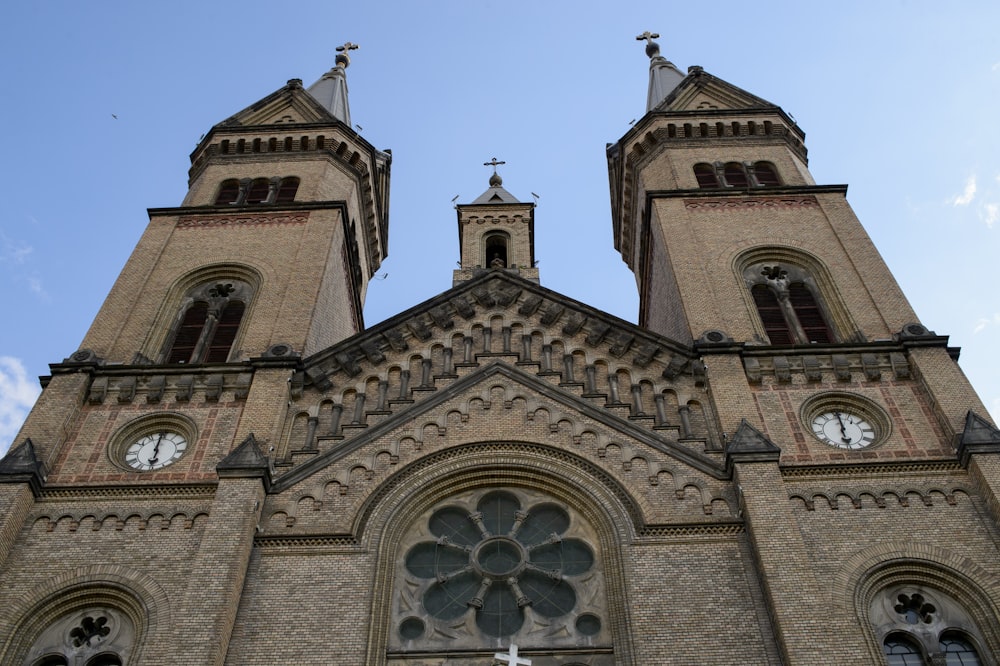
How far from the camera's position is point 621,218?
32.8 meters

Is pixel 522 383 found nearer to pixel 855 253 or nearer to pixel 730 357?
pixel 730 357

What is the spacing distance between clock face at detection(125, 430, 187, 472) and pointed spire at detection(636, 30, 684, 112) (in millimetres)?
19739

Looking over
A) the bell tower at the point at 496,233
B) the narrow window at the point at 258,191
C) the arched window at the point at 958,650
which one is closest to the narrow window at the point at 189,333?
the narrow window at the point at 258,191

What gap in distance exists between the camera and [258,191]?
28.4 m

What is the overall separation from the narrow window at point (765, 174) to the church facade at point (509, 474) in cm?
298

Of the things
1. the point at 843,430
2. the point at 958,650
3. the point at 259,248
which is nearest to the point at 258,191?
the point at 259,248

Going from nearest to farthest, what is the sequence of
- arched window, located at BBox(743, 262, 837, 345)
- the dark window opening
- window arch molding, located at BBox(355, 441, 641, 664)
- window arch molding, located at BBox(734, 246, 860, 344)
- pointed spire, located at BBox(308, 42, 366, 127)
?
window arch molding, located at BBox(355, 441, 641, 664)
window arch molding, located at BBox(734, 246, 860, 344)
arched window, located at BBox(743, 262, 837, 345)
the dark window opening
pointed spire, located at BBox(308, 42, 366, 127)

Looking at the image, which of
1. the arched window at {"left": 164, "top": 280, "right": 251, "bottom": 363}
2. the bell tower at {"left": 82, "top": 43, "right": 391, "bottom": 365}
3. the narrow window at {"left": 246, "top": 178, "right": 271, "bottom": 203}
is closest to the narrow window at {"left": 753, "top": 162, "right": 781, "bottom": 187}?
the bell tower at {"left": 82, "top": 43, "right": 391, "bottom": 365}

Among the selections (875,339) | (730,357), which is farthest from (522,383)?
(875,339)

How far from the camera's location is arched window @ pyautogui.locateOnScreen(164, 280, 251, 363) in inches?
882

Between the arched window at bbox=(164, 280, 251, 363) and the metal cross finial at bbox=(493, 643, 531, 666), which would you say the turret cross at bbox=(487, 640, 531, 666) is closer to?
the metal cross finial at bbox=(493, 643, 531, 666)

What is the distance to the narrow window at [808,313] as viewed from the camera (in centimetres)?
2233

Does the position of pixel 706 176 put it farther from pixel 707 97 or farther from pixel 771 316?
pixel 771 316

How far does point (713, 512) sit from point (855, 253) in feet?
32.0
